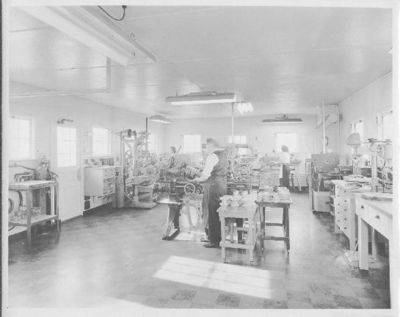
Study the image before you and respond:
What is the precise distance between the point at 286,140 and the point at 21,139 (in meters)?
9.08

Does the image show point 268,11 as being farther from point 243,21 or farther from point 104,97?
point 104,97

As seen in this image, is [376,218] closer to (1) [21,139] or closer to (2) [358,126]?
(2) [358,126]

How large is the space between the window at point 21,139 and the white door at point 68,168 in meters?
0.60

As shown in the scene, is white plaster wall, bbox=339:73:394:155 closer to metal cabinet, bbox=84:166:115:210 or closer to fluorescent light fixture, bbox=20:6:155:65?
fluorescent light fixture, bbox=20:6:155:65

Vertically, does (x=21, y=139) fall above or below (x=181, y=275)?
above

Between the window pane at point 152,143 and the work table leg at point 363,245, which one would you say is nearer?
the work table leg at point 363,245

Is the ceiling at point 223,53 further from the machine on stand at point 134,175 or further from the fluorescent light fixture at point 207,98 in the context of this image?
the machine on stand at point 134,175

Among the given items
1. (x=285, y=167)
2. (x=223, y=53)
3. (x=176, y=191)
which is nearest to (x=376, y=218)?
(x=223, y=53)

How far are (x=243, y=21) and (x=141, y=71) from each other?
2414mm

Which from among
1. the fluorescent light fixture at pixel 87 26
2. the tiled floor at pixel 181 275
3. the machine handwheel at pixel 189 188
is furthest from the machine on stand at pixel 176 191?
the fluorescent light fixture at pixel 87 26

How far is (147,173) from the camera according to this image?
27.6 ft

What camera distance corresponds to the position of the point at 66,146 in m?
7.06

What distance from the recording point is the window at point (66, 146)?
683 centimetres

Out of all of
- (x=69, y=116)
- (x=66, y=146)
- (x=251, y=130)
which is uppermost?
(x=251, y=130)
